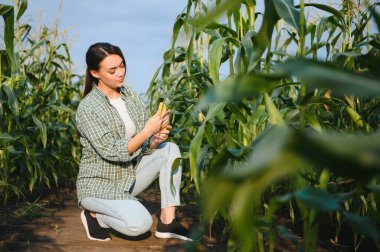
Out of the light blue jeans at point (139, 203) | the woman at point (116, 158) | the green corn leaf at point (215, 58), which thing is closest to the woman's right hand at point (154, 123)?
the woman at point (116, 158)

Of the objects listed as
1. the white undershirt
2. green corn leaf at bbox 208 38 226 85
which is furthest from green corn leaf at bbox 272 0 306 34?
the white undershirt

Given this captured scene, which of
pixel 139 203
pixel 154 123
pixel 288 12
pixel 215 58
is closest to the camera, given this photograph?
pixel 288 12

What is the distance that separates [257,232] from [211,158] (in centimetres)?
70

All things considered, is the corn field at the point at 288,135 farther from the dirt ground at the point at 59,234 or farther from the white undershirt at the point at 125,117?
the dirt ground at the point at 59,234

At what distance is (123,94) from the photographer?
2965 mm

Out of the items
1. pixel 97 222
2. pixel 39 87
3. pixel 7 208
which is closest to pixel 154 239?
pixel 97 222

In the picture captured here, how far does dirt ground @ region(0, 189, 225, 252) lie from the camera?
7.70ft

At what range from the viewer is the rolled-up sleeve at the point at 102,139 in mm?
2537

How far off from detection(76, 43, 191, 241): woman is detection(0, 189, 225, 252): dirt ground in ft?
0.29

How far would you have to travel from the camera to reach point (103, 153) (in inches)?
101

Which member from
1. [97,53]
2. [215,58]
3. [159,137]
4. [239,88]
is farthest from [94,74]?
[239,88]

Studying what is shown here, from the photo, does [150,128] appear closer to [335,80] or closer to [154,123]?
[154,123]

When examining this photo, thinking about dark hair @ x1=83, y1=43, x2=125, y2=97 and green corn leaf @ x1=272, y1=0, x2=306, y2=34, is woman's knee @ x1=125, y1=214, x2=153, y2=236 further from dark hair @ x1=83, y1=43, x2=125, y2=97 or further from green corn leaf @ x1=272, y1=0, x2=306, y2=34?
green corn leaf @ x1=272, y1=0, x2=306, y2=34

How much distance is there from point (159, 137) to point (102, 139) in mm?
352
